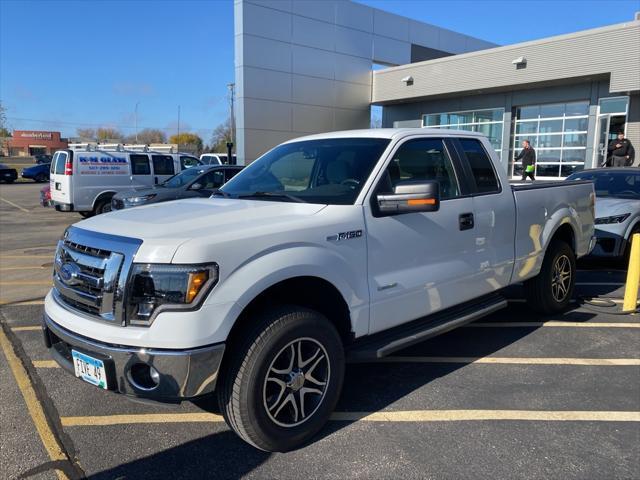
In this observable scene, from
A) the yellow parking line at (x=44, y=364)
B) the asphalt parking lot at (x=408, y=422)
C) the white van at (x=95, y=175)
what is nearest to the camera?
the asphalt parking lot at (x=408, y=422)

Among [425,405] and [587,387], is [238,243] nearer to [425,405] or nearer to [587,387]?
[425,405]

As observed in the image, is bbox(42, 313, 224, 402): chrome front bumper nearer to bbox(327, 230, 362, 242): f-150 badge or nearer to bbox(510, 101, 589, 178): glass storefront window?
bbox(327, 230, 362, 242): f-150 badge

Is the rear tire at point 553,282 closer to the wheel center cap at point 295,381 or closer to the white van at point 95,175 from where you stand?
the wheel center cap at point 295,381

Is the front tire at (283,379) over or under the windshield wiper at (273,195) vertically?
under

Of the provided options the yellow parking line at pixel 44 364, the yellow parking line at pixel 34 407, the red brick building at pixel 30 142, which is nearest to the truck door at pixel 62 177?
the yellow parking line at pixel 34 407

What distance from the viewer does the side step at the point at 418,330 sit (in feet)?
11.5

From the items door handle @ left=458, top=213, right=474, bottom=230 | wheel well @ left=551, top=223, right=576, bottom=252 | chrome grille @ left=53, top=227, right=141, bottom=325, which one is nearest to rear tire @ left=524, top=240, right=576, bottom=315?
wheel well @ left=551, top=223, right=576, bottom=252

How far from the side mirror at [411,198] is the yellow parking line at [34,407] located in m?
2.50

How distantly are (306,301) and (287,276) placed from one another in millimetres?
421

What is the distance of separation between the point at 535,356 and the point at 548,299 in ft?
3.68

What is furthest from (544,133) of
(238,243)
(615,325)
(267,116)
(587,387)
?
(238,243)

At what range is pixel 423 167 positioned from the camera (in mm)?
4164

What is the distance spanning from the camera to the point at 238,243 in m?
2.87

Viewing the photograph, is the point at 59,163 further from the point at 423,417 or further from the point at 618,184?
the point at 423,417
